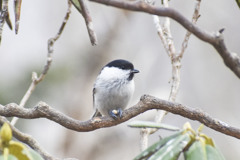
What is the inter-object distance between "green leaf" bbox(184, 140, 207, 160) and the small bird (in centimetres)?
176

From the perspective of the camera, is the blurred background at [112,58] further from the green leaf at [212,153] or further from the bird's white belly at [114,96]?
the green leaf at [212,153]

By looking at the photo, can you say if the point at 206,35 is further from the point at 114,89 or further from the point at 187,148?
the point at 114,89

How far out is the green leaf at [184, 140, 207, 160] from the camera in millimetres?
1083

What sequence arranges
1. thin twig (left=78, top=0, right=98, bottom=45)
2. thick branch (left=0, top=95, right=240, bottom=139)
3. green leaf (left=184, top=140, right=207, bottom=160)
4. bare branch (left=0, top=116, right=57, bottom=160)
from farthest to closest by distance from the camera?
1. bare branch (left=0, top=116, right=57, bottom=160)
2. thick branch (left=0, top=95, right=240, bottom=139)
3. thin twig (left=78, top=0, right=98, bottom=45)
4. green leaf (left=184, top=140, right=207, bottom=160)

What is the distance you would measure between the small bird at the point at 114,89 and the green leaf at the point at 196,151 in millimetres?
1762

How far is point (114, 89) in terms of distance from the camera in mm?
2936

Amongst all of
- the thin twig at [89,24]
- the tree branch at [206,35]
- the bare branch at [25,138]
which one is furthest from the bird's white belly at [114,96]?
the tree branch at [206,35]

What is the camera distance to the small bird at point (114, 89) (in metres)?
2.93

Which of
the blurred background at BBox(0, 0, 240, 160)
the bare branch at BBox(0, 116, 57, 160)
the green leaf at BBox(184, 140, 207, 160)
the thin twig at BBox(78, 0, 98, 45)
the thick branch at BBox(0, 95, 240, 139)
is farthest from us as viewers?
the blurred background at BBox(0, 0, 240, 160)

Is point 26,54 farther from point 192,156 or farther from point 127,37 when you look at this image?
point 192,156

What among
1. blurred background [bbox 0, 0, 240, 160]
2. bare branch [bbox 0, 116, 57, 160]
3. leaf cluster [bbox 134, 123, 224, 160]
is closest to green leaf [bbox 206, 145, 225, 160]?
leaf cluster [bbox 134, 123, 224, 160]

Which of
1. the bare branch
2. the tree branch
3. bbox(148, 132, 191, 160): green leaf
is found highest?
the tree branch

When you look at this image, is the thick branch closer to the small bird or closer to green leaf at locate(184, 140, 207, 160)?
green leaf at locate(184, 140, 207, 160)

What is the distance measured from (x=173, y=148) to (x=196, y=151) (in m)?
0.06
